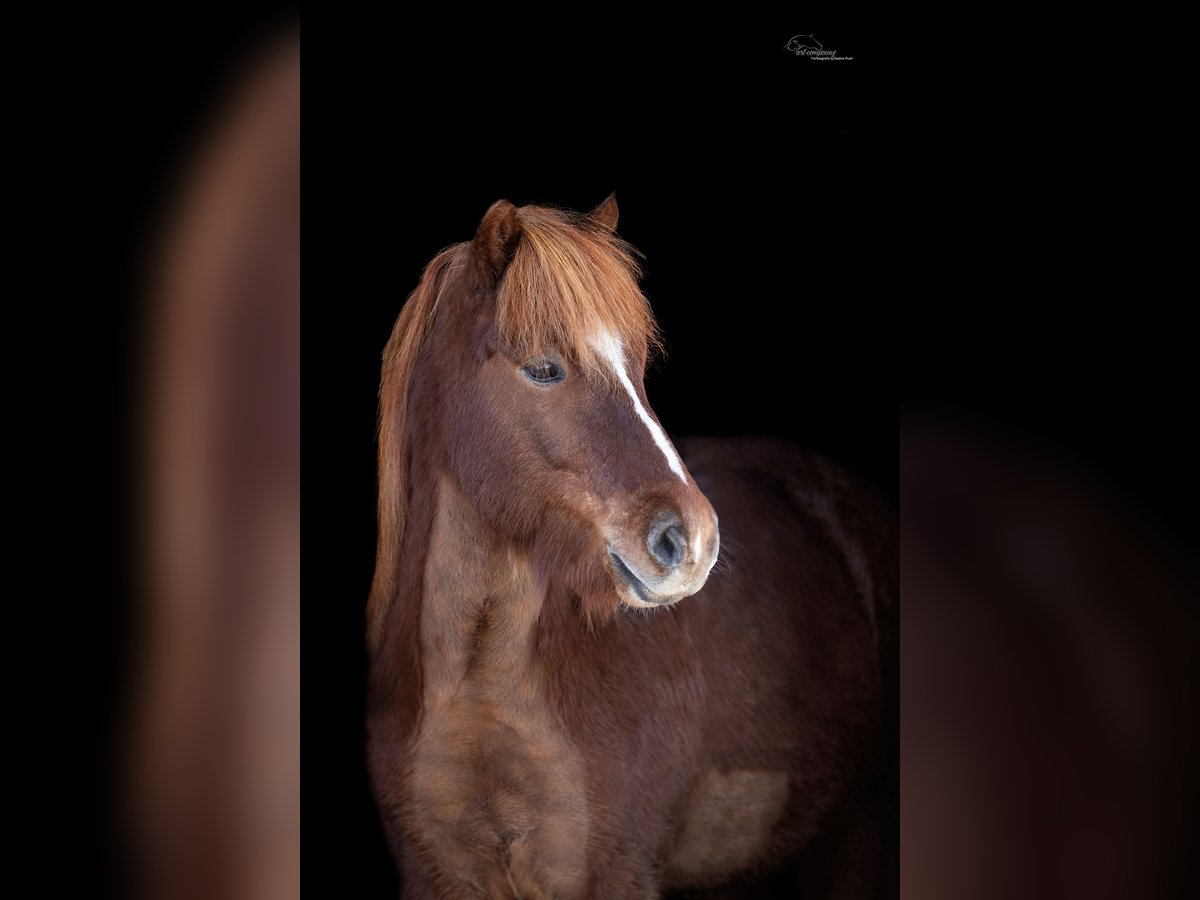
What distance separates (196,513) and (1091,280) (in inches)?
63.0

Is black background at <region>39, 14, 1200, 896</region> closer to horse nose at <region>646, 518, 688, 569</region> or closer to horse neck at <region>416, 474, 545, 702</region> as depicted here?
horse neck at <region>416, 474, 545, 702</region>

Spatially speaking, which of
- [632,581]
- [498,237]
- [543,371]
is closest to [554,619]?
[632,581]

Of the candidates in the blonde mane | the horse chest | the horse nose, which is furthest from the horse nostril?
the horse chest

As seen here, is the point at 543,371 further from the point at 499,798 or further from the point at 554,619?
the point at 499,798

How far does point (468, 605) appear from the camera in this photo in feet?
5.51

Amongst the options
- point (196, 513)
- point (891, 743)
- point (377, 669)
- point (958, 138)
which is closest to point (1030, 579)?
point (891, 743)

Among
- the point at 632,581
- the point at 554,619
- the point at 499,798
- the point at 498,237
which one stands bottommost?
the point at 499,798

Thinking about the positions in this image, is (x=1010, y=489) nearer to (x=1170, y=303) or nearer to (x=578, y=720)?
(x=1170, y=303)

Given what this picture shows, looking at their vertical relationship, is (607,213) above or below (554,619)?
above

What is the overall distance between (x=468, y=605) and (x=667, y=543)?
423 millimetres

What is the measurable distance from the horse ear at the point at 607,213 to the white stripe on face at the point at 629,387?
0.26 m

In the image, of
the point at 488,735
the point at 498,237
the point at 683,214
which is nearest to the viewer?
the point at 498,237

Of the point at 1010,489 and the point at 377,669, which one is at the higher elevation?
the point at 1010,489

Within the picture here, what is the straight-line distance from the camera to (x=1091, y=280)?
5.61 feet
